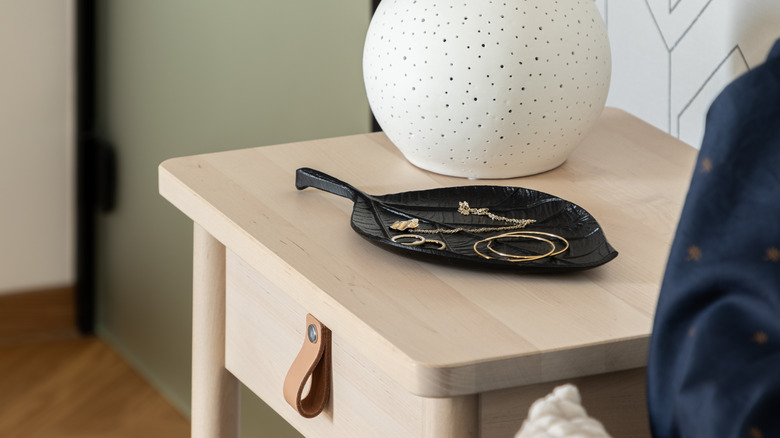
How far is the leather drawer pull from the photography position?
25.8 inches

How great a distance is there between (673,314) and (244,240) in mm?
327

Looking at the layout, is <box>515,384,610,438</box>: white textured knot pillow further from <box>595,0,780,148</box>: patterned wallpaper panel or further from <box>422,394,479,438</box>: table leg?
<box>595,0,780,148</box>: patterned wallpaper panel

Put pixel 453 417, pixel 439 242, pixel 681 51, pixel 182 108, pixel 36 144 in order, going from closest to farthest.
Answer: pixel 453 417
pixel 439 242
pixel 681 51
pixel 182 108
pixel 36 144

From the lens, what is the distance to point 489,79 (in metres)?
0.75

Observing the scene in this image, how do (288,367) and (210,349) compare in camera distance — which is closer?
(288,367)

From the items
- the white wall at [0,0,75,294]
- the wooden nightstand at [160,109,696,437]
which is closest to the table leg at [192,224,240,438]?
the wooden nightstand at [160,109,696,437]

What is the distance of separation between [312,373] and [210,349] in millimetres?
187

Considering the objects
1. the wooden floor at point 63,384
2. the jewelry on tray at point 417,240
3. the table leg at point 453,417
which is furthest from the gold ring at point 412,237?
the wooden floor at point 63,384

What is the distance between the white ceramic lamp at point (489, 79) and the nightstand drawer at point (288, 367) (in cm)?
17

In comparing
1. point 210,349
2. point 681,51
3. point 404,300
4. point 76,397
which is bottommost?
point 76,397

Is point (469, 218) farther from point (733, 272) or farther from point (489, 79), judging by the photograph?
point (733, 272)

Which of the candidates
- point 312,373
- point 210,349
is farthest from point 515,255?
point 210,349

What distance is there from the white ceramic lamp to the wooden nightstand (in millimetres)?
32

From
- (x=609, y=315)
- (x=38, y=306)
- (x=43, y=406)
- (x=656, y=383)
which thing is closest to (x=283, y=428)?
(x=43, y=406)
